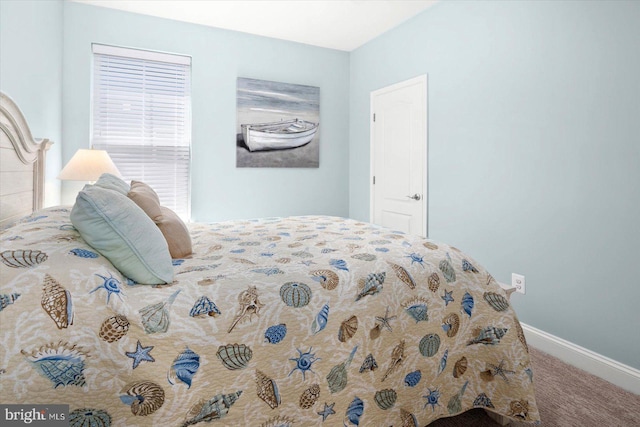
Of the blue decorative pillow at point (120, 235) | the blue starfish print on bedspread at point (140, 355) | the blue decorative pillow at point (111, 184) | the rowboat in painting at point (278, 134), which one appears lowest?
the blue starfish print on bedspread at point (140, 355)

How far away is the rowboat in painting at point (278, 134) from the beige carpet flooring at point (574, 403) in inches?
119

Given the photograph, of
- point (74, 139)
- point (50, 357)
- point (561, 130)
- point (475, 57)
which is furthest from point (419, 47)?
point (50, 357)

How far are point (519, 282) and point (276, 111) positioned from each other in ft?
9.27

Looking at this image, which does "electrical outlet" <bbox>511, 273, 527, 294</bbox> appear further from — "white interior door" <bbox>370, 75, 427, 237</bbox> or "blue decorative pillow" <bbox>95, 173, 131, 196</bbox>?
"blue decorative pillow" <bbox>95, 173, 131, 196</bbox>

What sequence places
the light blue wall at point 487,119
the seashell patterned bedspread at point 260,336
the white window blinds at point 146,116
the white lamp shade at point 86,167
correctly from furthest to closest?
the white window blinds at point 146,116 → the white lamp shade at point 86,167 → the light blue wall at point 487,119 → the seashell patterned bedspread at point 260,336

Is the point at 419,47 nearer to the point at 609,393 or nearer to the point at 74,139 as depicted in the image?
the point at 609,393

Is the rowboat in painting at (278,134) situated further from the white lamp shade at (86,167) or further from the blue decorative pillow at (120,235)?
the blue decorative pillow at (120,235)

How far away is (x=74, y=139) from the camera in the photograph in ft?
10.8

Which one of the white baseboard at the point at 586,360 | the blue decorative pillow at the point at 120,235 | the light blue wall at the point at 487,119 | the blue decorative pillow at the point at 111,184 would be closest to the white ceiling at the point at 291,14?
the light blue wall at the point at 487,119

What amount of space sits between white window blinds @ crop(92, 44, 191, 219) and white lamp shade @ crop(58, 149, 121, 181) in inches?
23.0

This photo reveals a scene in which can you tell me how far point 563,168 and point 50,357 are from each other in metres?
2.64

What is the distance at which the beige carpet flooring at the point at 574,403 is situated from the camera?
165 cm

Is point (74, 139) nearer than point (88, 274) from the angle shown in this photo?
No

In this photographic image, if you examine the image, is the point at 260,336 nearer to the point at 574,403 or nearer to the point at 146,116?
the point at 574,403
